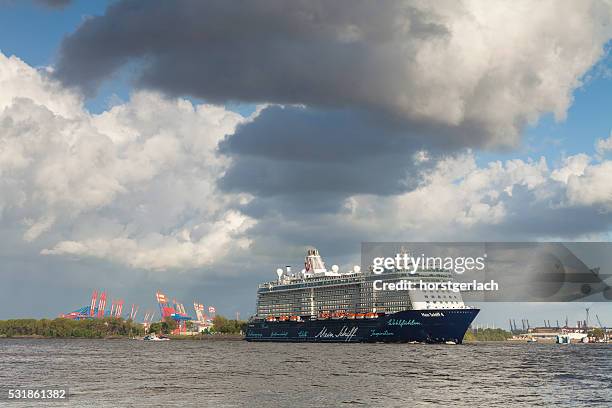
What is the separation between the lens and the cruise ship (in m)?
142

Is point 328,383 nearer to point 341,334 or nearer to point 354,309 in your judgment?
point 341,334

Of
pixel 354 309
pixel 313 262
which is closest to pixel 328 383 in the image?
pixel 354 309

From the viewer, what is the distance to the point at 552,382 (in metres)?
62.6

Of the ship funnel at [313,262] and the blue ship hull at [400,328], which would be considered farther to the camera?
the ship funnel at [313,262]

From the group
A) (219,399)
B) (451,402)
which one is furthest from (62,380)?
(451,402)

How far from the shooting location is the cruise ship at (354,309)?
465ft

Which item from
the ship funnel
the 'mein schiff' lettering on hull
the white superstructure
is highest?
the ship funnel

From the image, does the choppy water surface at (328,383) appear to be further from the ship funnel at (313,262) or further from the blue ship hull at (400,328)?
the ship funnel at (313,262)

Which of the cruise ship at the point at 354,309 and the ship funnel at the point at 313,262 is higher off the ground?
the ship funnel at the point at 313,262

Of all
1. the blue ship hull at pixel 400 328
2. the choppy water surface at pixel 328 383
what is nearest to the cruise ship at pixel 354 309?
the blue ship hull at pixel 400 328

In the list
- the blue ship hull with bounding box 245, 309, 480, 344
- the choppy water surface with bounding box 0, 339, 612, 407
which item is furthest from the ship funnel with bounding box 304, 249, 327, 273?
the choppy water surface with bounding box 0, 339, 612, 407

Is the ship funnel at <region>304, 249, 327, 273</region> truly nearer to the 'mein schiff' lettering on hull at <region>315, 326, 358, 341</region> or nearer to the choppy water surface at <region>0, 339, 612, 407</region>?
the 'mein schiff' lettering on hull at <region>315, 326, 358, 341</region>

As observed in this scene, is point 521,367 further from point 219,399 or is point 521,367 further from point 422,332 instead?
point 422,332

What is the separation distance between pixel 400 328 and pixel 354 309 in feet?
68.1
